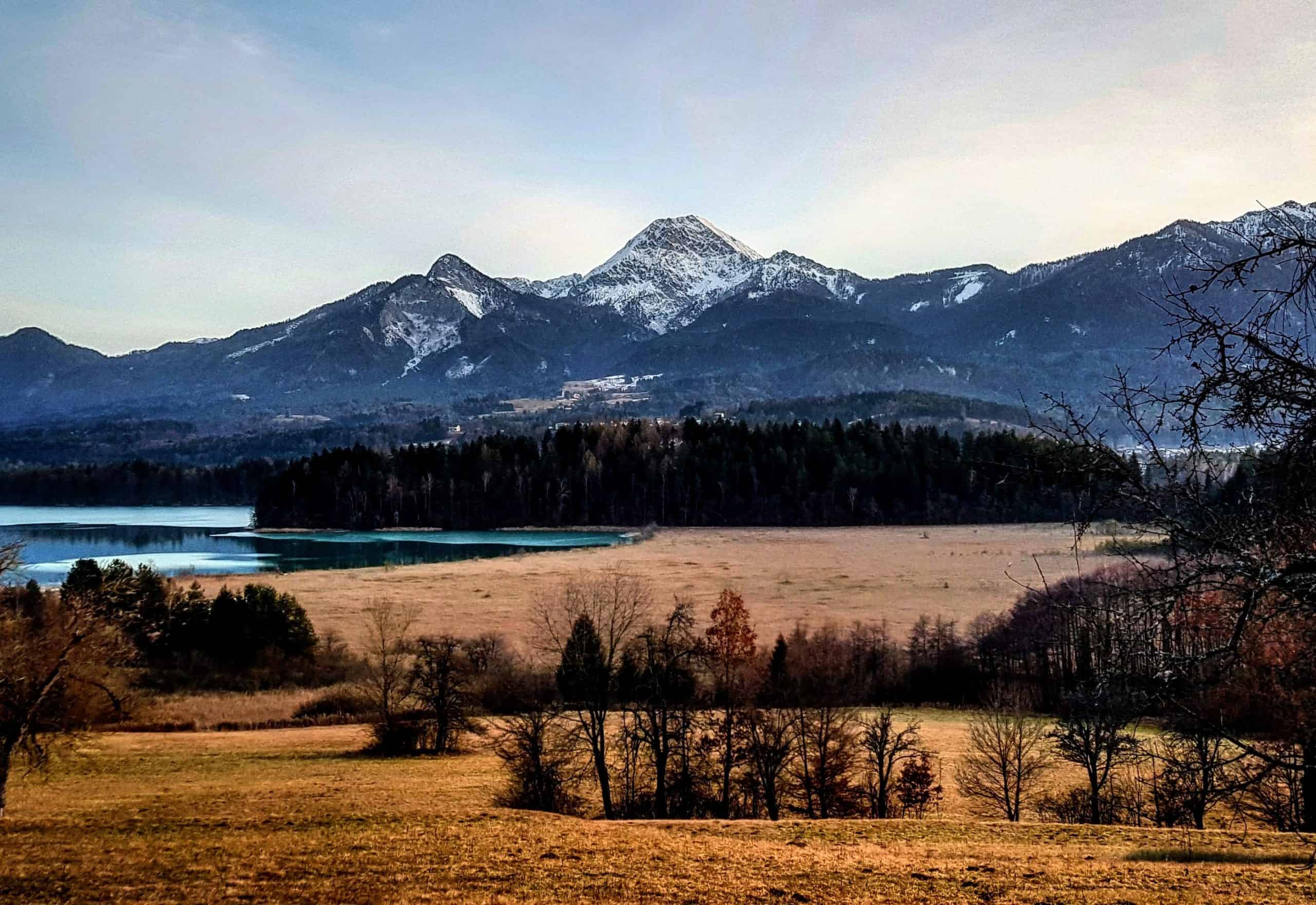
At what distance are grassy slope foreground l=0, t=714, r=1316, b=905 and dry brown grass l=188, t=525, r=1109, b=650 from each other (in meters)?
30.3

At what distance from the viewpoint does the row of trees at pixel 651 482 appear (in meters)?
129

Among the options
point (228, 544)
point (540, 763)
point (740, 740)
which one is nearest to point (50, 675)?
point (540, 763)

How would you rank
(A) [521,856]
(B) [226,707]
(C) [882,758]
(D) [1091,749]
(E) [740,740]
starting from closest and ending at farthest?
(A) [521,856], (D) [1091,749], (C) [882,758], (E) [740,740], (B) [226,707]

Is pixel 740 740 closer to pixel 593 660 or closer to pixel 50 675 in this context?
pixel 593 660

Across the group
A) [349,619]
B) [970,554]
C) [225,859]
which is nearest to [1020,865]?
[225,859]

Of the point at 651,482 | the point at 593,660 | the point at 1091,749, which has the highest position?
the point at 651,482

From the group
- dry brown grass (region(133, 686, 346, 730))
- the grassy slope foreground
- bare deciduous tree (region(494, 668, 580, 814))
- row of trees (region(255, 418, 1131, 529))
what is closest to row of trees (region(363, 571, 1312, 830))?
bare deciduous tree (region(494, 668, 580, 814))

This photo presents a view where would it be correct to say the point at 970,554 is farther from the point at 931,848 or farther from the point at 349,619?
Answer: the point at 931,848

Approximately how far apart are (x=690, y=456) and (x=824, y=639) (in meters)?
93.1

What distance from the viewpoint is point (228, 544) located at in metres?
113

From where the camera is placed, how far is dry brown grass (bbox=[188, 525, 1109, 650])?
195ft

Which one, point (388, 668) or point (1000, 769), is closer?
point (1000, 769)

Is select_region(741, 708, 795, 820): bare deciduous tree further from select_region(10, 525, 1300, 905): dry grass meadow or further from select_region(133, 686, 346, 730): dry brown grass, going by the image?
select_region(133, 686, 346, 730): dry brown grass

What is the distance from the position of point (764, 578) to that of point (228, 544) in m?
76.1
